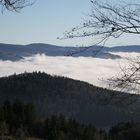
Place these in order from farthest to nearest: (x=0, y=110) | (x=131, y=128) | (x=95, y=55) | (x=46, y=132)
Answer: (x=131, y=128)
(x=46, y=132)
(x=0, y=110)
(x=95, y=55)

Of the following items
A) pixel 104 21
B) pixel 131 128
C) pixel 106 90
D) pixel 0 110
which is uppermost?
pixel 104 21

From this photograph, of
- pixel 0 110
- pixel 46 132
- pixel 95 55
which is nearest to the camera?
pixel 95 55

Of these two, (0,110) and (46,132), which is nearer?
(0,110)

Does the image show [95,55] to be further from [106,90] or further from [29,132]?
[29,132]

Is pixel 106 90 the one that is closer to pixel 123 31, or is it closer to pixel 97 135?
pixel 123 31

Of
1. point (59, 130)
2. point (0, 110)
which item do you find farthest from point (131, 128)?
point (0, 110)

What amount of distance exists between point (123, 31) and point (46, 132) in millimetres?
76764

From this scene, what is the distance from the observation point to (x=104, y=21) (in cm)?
838

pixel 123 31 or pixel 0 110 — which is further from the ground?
pixel 123 31

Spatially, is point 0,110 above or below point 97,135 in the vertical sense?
above

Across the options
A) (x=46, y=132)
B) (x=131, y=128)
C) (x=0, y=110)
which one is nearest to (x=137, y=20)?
(x=0, y=110)

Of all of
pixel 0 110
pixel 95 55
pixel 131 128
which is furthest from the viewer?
pixel 131 128

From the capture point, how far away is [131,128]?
99875 mm

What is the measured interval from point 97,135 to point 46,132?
8.38 m
